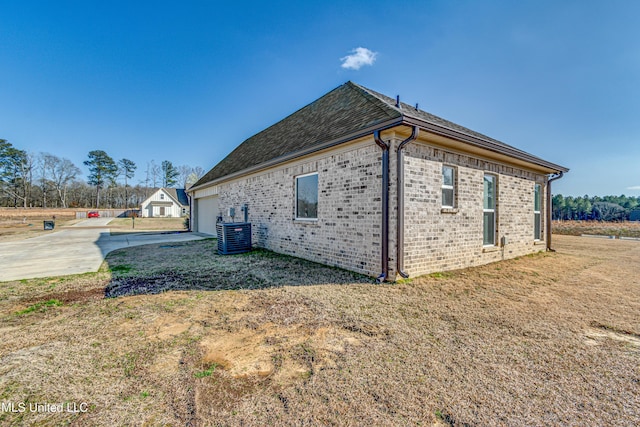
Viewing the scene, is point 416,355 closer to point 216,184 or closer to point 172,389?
point 172,389

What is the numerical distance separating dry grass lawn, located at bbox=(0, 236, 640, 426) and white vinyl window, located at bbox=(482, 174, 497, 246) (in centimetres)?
237

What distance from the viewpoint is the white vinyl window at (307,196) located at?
7230mm

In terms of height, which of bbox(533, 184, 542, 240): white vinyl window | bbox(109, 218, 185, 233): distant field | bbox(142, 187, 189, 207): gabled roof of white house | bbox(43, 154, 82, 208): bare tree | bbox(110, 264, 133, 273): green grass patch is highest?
bbox(43, 154, 82, 208): bare tree

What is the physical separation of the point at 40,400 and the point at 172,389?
90 cm

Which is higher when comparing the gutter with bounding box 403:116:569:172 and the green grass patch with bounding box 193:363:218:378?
the gutter with bounding box 403:116:569:172

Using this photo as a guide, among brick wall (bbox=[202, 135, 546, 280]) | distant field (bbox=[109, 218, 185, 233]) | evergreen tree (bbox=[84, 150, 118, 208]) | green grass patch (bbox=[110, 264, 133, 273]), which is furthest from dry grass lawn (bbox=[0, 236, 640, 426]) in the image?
evergreen tree (bbox=[84, 150, 118, 208])

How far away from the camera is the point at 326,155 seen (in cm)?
673

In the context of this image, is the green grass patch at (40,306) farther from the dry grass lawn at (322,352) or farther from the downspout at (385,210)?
the downspout at (385,210)

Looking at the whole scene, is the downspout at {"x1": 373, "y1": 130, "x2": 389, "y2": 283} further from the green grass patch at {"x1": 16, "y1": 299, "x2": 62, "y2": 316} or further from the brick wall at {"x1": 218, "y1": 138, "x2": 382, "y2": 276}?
the green grass patch at {"x1": 16, "y1": 299, "x2": 62, "y2": 316}

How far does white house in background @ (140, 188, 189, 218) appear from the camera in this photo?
151 ft

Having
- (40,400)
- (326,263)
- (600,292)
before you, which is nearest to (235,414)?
(40,400)

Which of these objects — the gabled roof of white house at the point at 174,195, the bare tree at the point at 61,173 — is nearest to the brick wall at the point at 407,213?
the gabled roof of white house at the point at 174,195

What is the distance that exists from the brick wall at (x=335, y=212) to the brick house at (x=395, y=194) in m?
0.03

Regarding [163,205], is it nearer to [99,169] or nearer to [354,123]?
[99,169]
